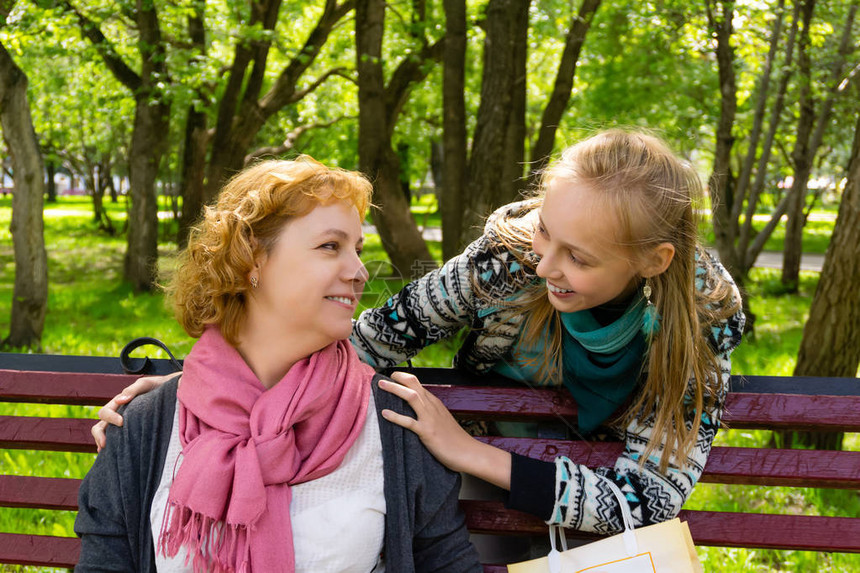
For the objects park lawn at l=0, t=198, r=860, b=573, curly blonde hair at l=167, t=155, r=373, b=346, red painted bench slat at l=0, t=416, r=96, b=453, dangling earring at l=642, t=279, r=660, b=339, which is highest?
curly blonde hair at l=167, t=155, r=373, b=346

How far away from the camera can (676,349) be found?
7.26ft

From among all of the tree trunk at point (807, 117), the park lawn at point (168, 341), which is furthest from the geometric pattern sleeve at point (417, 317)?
the tree trunk at point (807, 117)

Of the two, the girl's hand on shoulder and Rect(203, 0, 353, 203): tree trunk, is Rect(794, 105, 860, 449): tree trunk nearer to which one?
the girl's hand on shoulder

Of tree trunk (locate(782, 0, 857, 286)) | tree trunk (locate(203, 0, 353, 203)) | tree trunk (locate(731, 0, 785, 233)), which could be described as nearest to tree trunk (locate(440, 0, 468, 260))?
tree trunk (locate(731, 0, 785, 233))

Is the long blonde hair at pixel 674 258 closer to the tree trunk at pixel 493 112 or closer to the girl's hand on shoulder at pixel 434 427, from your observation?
the girl's hand on shoulder at pixel 434 427

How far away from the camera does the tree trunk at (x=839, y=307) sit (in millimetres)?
4695

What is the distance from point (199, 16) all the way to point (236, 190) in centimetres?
1056

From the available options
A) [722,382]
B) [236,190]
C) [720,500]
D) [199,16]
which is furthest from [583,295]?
[199,16]

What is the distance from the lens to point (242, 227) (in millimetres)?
2160

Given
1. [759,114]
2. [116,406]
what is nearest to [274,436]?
[116,406]

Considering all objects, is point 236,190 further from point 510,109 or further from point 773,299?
point 773,299

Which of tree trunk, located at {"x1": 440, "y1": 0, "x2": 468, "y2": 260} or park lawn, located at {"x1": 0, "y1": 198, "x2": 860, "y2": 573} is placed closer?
park lawn, located at {"x1": 0, "y1": 198, "x2": 860, "y2": 573}

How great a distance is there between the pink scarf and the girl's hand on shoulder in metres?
0.09

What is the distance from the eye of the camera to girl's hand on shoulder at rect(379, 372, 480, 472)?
7.38 feet
